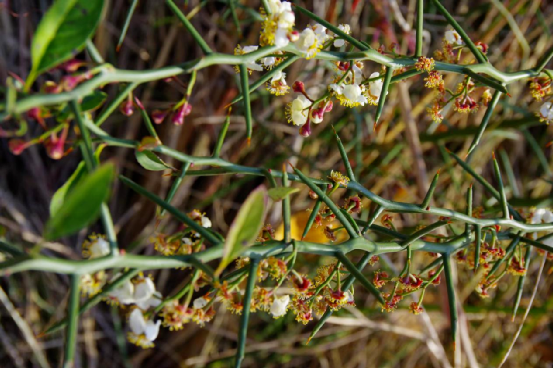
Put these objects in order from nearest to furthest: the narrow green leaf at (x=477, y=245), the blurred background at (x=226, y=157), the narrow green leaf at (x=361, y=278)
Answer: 1. the narrow green leaf at (x=361, y=278)
2. the narrow green leaf at (x=477, y=245)
3. the blurred background at (x=226, y=157)

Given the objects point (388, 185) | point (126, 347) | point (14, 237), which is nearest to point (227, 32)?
point (388, 185)

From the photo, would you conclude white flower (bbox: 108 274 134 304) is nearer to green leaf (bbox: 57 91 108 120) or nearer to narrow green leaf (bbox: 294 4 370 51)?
green leaf (bbox: 57 91 108 120)

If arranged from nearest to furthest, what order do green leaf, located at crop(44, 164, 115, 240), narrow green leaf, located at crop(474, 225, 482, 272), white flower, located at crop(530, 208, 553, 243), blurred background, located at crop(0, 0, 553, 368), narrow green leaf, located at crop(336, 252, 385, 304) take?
green leaf, located at crop(44, 164, 115, 240) < narrow green leaf, located at crop(336, 252, 385, 304) < narrow green leaf, located at crop(474, 225, 482, 272) < white flower, located at crop(530, 208, 553, 243) < blurred background, located at crop(0, 0, 553, 368)

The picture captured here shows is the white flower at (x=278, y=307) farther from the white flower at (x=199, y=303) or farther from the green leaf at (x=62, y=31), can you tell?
the green leaf at (x=62, y=31)

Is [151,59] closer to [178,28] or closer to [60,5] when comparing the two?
[178,28]

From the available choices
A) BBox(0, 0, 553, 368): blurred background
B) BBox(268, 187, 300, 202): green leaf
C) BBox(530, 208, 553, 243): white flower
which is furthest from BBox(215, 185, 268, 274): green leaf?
BBox(0, 0, 553, 368): blurred background

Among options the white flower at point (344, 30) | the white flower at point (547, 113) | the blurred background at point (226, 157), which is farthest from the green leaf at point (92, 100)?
the blurred background at point (226, 157)

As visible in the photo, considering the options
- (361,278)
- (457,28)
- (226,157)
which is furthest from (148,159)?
(226,157)
